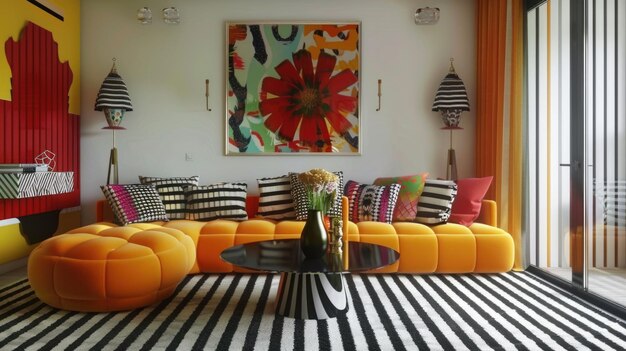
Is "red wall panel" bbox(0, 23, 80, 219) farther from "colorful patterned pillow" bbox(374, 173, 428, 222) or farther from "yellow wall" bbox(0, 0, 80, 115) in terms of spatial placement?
"colorful patterned pillow" bbox(374, 173, 428, 222)

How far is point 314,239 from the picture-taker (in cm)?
274

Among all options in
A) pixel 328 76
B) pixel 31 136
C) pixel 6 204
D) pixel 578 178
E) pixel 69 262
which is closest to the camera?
pixel 69 262

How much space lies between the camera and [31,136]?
4.20 metres

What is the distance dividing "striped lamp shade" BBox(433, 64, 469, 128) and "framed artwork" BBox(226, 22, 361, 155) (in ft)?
3.03

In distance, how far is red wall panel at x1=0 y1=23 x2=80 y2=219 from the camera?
3930 mm

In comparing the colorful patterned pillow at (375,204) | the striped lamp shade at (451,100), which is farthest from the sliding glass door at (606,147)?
the colorful patterned pillow at (375,204)

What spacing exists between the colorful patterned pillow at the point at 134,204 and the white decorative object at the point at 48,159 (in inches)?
29.5

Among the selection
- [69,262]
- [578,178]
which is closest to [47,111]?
[69,262]

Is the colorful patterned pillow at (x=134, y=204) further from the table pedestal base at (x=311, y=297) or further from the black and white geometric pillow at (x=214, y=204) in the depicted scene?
the table pedestal base at (x=311, y=297)

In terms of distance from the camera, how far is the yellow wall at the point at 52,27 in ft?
12.6

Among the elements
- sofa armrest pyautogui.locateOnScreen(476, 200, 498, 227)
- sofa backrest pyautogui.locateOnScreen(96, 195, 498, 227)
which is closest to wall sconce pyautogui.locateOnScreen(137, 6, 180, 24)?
sofa backrest pyautogui.locateOnScreen(96, 195, 498, 227)

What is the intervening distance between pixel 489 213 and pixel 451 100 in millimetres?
1272

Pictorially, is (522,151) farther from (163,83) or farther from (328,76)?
(163,83)

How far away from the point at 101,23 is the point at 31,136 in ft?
5.43
